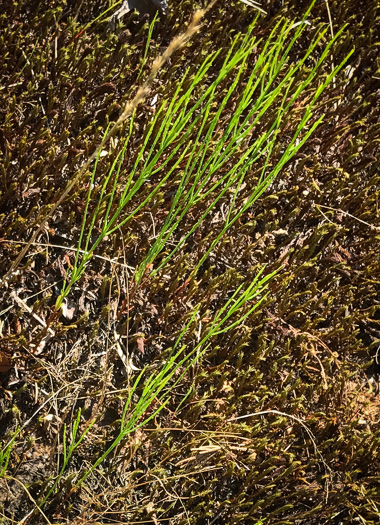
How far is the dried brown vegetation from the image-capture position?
8.77ft

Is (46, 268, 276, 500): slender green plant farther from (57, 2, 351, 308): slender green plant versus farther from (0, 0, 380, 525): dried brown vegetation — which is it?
(57, 2, 351, 308): slender green plant

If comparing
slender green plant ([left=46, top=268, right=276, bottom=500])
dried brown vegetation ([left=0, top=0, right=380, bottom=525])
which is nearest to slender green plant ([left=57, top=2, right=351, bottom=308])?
dried brown vegetation ([left=0, top=0, right=380, bottom=525])

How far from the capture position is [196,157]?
242 cm

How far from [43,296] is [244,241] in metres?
1.21

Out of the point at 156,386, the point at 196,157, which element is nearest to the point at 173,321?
the point at 156,386

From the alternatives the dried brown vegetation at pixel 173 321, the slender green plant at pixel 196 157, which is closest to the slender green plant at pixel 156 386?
the dried brown vegetation at pixel 173 321

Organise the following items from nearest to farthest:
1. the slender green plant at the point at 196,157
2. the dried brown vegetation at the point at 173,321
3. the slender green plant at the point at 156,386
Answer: the slender green plant at the point at 156,386 < the slender green plant at the point at 196,157 < the dried brown vegetation at the point at 173,321

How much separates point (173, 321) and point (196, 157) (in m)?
1.02

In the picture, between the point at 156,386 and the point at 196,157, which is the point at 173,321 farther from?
the point at 196,157

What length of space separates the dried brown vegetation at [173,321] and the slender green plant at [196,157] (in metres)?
0.11

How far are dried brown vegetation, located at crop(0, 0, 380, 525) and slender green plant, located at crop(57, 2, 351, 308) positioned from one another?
0.35ft

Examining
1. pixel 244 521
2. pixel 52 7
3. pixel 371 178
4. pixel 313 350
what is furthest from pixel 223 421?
pixel 52 7

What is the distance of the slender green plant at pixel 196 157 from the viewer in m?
2.29

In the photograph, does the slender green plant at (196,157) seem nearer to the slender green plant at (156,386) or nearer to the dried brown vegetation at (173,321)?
the dried brown vegetation at (173,321)
